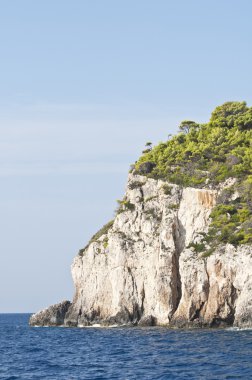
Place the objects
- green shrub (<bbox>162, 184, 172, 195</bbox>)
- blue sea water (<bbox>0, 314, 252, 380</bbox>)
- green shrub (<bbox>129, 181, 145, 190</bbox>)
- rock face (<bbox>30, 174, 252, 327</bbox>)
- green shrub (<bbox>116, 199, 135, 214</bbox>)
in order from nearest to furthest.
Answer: blue sea water (<bbox>0, 314, 252, 380</bbox>) < rock face (<bbox>30, 174, 252, 327</bbox>) < green shrub (<bbox>162, 184, 172, 195</bbox>) < green shrub (<bbox>116, 199, 135, 214</bbox>) < green shrub (<bbox>129, 181, 145, 190</bbox>)

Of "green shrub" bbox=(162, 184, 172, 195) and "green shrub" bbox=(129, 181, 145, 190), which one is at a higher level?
"green shrub" bbox=(129, 181, 145, 190)

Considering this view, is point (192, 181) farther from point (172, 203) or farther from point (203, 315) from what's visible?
point (203, 315)

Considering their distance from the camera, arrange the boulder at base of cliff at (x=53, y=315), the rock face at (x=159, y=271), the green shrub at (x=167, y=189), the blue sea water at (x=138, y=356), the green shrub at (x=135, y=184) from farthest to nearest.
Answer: the boulder at base of cliff at (x=53, y=315) < the green shrub at (x=135, y=184) < the green shrub at (x=167, y=189) < the rock face at (x=159, y=271) < the blue sea water at (x=138, y=356)

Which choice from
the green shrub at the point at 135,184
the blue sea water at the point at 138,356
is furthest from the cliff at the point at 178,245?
the blue sea water at the point at 138,356

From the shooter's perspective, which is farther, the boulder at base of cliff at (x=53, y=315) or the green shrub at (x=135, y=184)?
the boulder at base of cliff at (x=53, y=315)

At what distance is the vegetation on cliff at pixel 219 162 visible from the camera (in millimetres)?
75750

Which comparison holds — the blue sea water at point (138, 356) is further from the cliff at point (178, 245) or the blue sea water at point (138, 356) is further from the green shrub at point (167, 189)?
the green shrub at point (167, 189)

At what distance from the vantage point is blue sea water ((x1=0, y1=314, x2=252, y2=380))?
137ft

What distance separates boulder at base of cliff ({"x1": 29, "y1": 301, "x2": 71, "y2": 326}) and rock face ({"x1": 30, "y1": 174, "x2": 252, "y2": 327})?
5.6 inches

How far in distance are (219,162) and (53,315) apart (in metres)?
32.5

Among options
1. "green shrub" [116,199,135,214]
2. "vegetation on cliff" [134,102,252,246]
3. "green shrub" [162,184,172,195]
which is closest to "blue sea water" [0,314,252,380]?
"vegetation on cliff" [134,102,252,246]

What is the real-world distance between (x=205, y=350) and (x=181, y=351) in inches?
72.9

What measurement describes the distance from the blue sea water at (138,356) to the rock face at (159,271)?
4670 mm

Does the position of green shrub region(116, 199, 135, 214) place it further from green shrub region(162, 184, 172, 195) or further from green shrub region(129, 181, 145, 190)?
green shrub region(162, 184, 172, 195)
